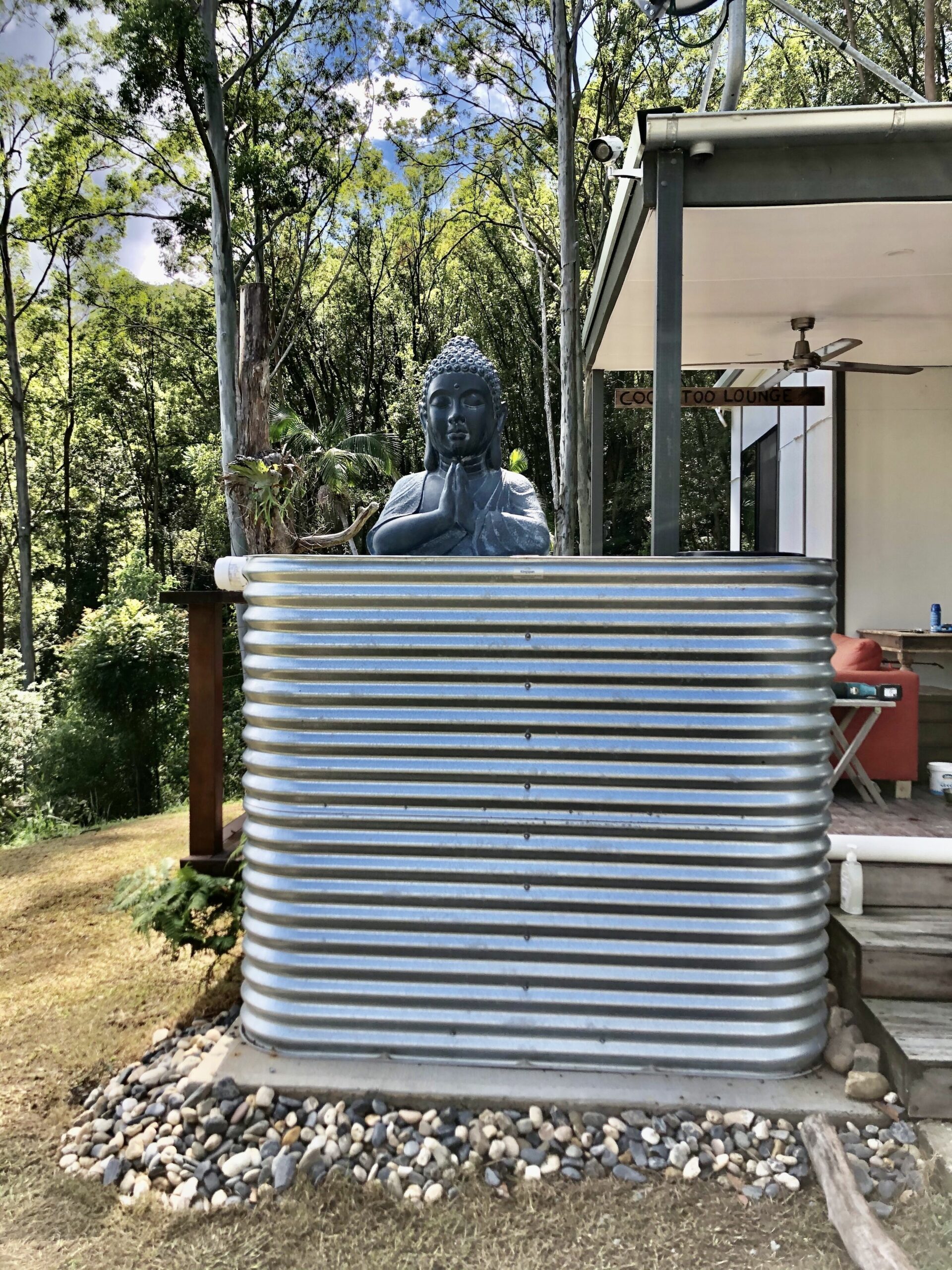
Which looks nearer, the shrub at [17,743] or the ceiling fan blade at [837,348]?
the ceiling fan blade at [837,348]

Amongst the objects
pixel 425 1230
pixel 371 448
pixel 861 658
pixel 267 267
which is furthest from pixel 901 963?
pixel 267 267

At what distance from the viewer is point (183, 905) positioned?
312cm

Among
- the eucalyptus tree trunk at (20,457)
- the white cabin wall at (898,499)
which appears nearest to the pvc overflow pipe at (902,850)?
the white cabin wall at (898,499)

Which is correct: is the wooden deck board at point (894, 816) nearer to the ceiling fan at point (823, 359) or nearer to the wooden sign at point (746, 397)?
the ceiling fan at point (823, 359)

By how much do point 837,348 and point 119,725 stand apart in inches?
436

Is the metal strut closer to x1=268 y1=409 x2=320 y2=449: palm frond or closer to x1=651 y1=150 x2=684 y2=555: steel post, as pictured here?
x1=651 y1=150 x2=684 y2=555: steel post

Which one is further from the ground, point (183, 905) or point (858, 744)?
point (858, 744)

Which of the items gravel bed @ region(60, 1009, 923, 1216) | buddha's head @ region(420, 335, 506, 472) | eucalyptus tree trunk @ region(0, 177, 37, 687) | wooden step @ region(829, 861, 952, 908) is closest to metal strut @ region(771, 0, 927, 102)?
buddha's head @ region(420, 335, 506, 472)

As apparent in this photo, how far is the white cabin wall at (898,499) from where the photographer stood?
24.6ft

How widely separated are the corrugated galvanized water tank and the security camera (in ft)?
7.60

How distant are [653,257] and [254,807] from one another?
12.9 ft

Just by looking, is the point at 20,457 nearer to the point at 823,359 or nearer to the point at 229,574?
the point at 823,359

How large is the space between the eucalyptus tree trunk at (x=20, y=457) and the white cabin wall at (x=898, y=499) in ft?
51.9

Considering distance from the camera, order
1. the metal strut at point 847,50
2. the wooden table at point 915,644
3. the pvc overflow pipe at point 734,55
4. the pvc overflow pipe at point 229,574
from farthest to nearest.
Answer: the wooden table at point 915,644 → the metal strut at point 847,50 → the pvc overflow pipe at point 734,55 → the pvc overflow pipe at point 229,574
